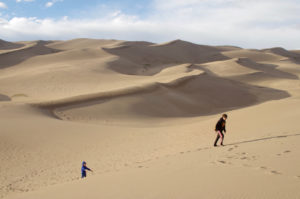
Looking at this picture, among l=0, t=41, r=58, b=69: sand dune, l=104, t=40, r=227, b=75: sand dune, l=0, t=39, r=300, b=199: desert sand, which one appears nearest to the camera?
l=0, t=39, r=300, b=199: desert sand

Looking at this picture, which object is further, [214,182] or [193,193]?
[214,182]

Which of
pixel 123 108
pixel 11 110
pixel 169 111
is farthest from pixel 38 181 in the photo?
pixel 169 111

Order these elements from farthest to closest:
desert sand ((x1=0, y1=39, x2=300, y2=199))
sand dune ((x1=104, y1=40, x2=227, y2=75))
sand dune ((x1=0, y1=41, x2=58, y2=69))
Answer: sand dune ((x1=0, y1=41, x2=58, y2=69)) < sand dune ((x1=104, y1=40, x2=227, y2=75)) < desert sand ((x1=0, y1=39, x2=300, y2=199))

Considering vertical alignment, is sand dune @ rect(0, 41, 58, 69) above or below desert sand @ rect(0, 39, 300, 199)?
above

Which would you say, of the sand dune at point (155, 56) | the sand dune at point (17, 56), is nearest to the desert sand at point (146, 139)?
the sand dune at point (155, 56)

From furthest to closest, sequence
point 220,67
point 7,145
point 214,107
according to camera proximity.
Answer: point 220,67, point 214,107, point 7,145

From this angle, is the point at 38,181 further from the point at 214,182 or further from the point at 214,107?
the point at 214,107

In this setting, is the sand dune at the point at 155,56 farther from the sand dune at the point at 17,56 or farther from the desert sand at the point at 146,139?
the sand dune at the point at 17,56

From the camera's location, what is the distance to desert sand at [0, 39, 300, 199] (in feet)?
14.6

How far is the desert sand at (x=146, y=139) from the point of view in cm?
444

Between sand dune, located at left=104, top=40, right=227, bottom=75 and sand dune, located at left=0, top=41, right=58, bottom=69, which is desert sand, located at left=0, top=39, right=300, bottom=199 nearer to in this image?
sand dune, located at left=104, top=40, right=227, bottom=75

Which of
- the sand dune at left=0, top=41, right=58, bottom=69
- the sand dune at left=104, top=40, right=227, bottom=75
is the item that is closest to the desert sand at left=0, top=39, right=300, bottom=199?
the sand dune at left=104, top=40, right=227, bottom=75

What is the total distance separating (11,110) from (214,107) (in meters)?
13.7

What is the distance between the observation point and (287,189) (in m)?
3.78
